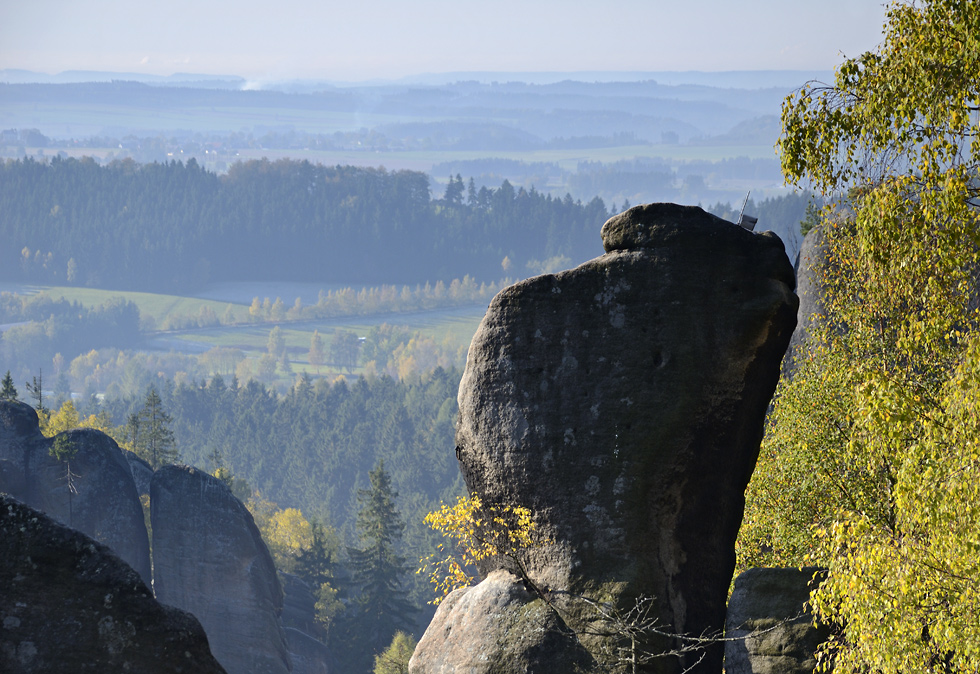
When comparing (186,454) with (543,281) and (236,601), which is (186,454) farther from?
(543,281)

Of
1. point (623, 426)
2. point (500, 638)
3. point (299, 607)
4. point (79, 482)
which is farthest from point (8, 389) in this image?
point (623, 426)

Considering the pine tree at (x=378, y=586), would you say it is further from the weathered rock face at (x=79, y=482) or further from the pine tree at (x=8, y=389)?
the pine tree at (x=8, y=389)

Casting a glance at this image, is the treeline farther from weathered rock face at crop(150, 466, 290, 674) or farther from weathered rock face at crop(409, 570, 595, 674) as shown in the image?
weathered rock face at crop(409, 570, 595, 674)

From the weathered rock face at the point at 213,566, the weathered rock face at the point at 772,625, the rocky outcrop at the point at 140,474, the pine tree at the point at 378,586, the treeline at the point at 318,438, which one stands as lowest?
the treeline at the point at 318,438

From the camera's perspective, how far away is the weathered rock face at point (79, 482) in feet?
153

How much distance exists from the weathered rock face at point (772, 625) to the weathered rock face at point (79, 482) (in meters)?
40.2

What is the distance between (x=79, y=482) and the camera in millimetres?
47375

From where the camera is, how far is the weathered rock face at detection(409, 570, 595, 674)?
42.0 feet

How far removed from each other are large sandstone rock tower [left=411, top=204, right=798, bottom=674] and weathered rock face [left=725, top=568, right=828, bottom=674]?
2.87 ft

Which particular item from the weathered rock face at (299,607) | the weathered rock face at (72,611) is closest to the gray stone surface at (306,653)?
the weathered rock face at (299,607)

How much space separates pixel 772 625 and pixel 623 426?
4445 mm

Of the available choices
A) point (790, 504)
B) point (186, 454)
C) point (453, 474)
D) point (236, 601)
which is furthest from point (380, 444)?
point (790, 504)

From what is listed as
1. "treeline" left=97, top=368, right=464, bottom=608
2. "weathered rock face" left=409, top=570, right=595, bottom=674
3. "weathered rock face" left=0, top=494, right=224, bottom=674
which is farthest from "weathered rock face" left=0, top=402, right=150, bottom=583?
"treeline" left=97, top=368, right=464, bottom=608

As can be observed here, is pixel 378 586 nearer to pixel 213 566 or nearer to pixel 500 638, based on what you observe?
pixel 213 566
